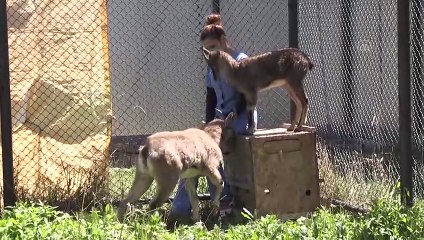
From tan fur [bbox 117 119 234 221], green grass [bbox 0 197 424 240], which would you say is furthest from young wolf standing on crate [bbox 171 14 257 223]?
green grass [bbox 0 197 424 240]

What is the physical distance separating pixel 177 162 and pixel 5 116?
5.60 feet

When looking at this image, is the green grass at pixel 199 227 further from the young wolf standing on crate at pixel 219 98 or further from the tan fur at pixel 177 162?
the young wolf standing on crate at pixel 219 98

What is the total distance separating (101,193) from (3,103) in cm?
163

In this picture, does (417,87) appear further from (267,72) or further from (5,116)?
(5,116)

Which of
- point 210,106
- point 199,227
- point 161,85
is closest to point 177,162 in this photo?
point 199,227

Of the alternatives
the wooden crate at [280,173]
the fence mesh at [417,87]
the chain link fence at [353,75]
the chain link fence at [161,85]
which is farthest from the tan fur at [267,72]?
the chain link fence at [353,75]

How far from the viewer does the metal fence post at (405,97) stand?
7648 mm

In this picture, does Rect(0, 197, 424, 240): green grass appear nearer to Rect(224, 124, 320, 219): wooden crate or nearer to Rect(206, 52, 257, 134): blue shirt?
Rect(224, 124, 320, 219): wooden crate

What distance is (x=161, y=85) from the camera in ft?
42.5

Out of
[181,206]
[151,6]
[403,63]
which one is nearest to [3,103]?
[181,206]

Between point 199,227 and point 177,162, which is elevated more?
point 177,162

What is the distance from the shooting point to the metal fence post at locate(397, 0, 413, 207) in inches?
301

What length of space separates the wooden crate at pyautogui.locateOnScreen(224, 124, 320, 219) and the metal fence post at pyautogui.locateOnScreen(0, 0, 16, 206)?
7.65 feet

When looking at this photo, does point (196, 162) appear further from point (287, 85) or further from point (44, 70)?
point (44, 70)
